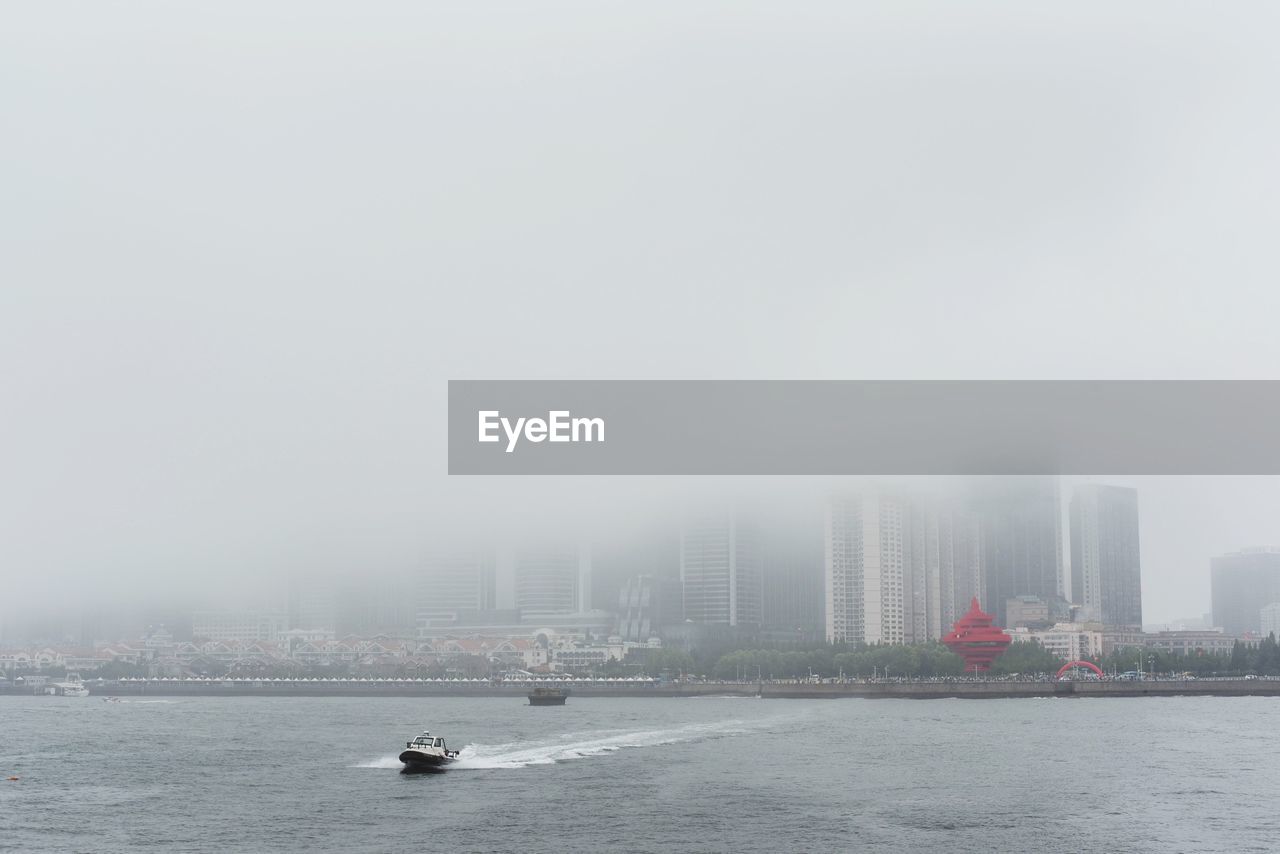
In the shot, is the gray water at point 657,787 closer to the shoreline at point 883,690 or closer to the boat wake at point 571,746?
the boat wake at point 571,746

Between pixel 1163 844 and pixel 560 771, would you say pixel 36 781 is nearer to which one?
pixel 560 771

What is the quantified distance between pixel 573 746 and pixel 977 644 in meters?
110

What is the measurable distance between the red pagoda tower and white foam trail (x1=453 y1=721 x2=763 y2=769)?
87.8 meters

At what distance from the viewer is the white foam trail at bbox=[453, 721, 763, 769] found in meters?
67.2

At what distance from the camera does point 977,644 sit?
175 m

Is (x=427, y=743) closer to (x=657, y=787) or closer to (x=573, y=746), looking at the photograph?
(x=657, y=787)

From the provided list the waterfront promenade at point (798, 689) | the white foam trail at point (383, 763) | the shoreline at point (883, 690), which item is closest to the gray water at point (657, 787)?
the white foam trail at point (383, 763)

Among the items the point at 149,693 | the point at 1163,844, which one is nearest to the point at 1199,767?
the point at 1163,844

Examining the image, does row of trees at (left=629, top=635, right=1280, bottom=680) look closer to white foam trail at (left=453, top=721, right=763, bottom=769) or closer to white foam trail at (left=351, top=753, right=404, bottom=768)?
white foam trail at (left=453, top=721, right=763, bottom=769)

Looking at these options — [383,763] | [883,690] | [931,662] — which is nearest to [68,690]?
[883,690]

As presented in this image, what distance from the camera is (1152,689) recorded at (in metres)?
153

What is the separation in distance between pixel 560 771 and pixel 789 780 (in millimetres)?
10792

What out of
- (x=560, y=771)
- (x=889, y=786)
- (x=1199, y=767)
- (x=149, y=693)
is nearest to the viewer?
(x=889, y=786)

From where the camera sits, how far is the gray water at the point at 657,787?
4459cm
